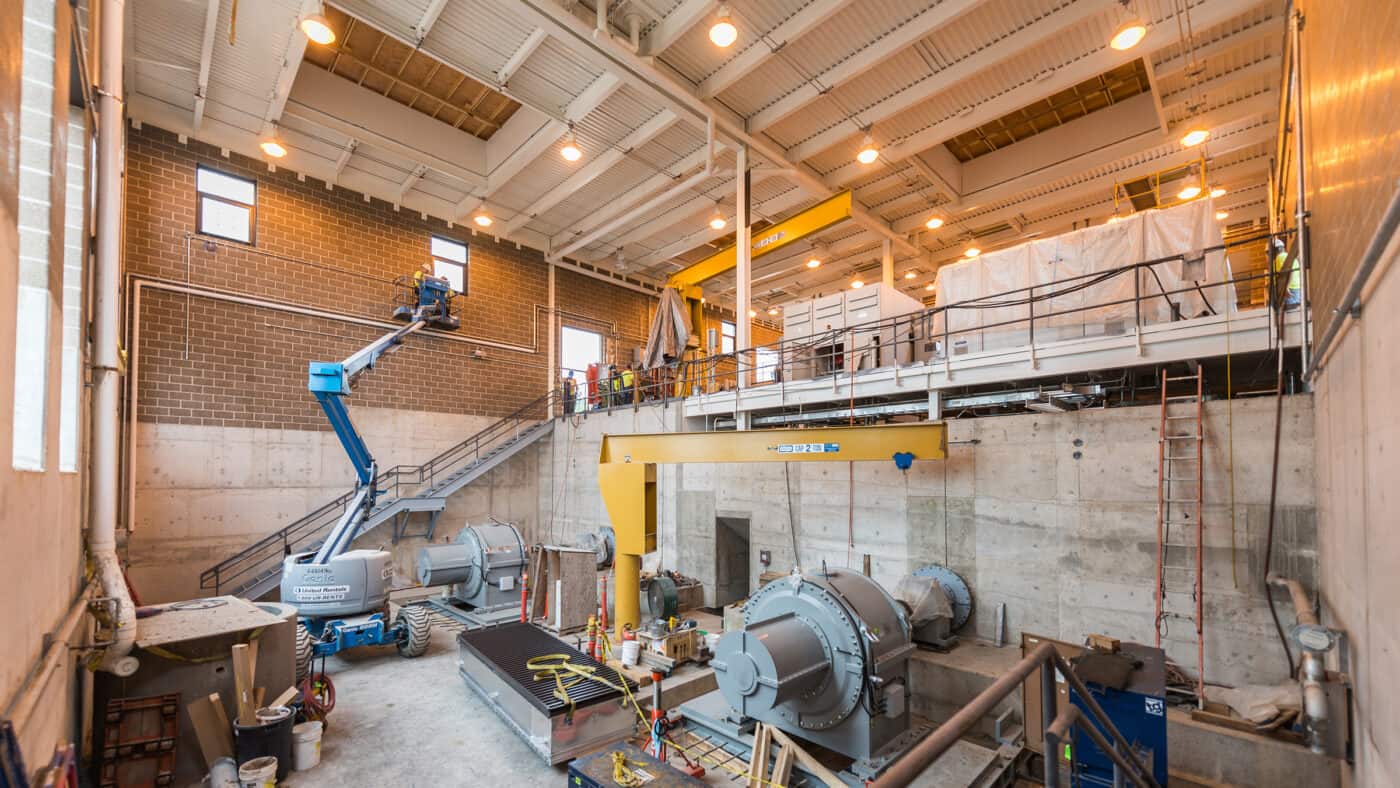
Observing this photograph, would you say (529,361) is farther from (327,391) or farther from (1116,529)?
(1116,529)

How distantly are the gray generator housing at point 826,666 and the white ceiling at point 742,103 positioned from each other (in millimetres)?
8981

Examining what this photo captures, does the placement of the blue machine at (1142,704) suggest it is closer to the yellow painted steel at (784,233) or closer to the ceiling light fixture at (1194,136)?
the ceiling light fixture at (1194,136)

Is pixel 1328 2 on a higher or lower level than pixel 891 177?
lower

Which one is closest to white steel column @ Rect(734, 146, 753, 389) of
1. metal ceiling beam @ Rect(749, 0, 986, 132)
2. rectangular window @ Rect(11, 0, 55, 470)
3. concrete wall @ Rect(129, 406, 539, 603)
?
metal ceiling beam @ Rect(749, 0, 986, 132)

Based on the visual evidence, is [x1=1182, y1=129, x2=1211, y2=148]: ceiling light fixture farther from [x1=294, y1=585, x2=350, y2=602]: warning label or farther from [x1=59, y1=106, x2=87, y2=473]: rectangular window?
[x1=294, y1=585, x2=350, y2=602]: warning label

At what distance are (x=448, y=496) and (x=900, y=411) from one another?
449 inches

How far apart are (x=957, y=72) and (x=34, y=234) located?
1226 centimetres

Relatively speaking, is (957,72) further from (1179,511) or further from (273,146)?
(273,146)

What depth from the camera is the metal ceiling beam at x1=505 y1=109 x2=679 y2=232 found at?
12.8m

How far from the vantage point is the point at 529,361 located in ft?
60.8

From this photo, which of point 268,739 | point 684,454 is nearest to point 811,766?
point 684,454

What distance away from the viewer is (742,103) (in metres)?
12.4

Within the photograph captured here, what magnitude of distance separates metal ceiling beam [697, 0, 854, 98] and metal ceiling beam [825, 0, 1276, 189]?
2.85 m

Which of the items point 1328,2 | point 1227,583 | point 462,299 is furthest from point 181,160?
point 1227,583
